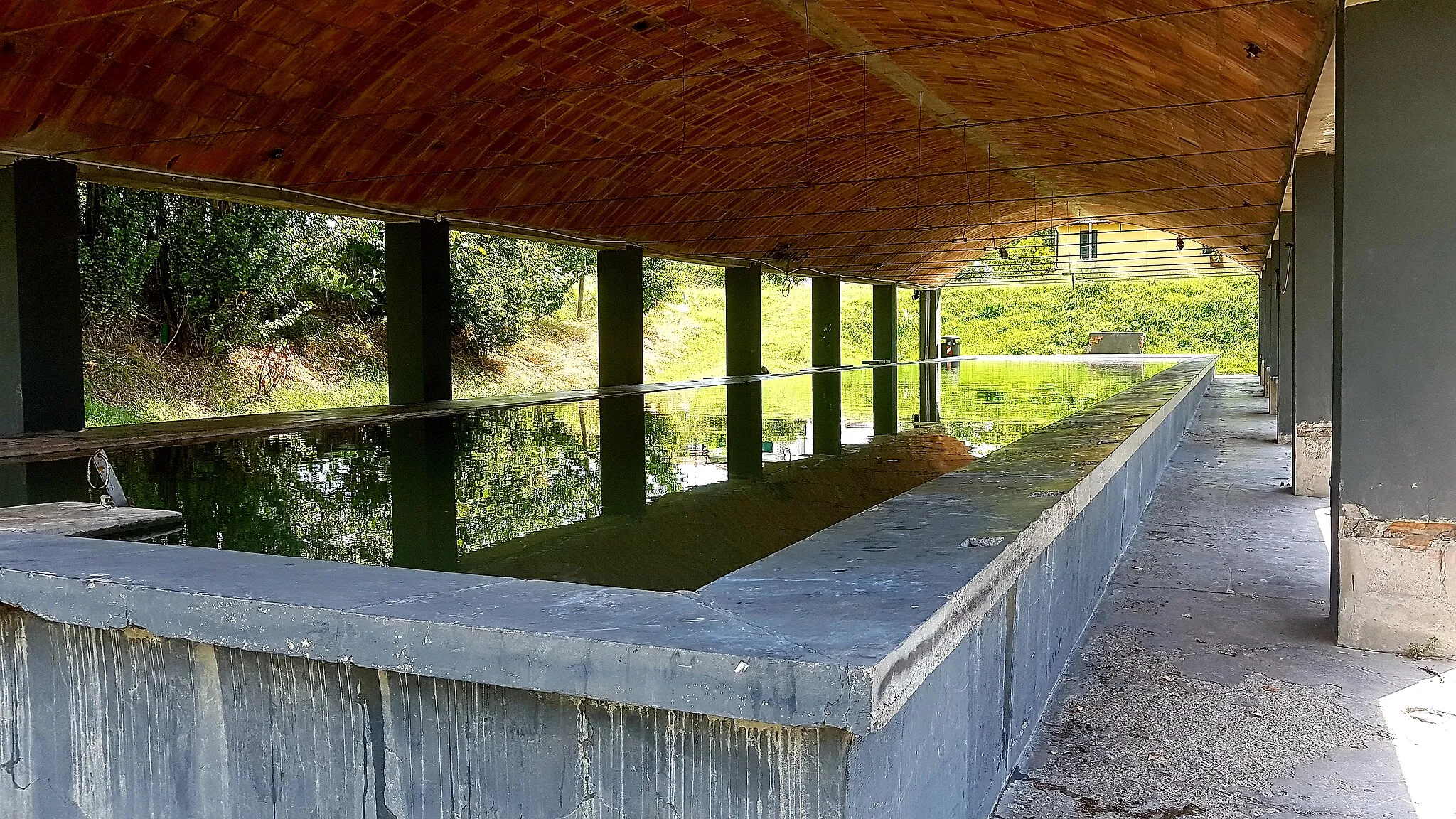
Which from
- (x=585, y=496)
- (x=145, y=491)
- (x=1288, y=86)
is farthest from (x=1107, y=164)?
(x=145, y=491)

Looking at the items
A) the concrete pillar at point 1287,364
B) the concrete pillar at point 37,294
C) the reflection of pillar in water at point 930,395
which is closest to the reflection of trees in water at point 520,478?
the concrete pillar at point 37,294

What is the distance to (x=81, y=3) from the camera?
1020 centimetres

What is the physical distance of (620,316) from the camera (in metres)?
23.9

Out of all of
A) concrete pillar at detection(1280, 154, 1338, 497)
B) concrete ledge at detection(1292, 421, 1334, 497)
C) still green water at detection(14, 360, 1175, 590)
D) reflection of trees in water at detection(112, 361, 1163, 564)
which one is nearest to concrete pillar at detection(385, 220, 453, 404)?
still green water at detection(14, 360, 1175, 590)

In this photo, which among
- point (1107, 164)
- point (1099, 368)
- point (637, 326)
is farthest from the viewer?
point (1099, 368)

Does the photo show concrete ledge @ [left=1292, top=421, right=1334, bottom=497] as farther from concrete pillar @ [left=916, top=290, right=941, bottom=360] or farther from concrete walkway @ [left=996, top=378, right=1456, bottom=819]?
concrete pillar @ [left=916, top=290, right=941, bottom=360]

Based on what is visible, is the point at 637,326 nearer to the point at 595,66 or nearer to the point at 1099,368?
the point at 595,66

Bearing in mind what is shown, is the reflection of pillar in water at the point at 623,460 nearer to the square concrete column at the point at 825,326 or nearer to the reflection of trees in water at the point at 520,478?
the reflection of trees in water at the point at 520,478

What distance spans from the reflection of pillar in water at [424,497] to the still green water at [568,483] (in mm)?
25

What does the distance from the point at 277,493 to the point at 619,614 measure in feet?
23.5

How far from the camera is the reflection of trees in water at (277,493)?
6.38 metres

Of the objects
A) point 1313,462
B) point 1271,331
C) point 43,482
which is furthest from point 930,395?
point 43,482

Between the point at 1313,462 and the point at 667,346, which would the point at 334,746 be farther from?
the point at 667,346

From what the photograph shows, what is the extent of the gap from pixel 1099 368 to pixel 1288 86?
2695 centimetres
